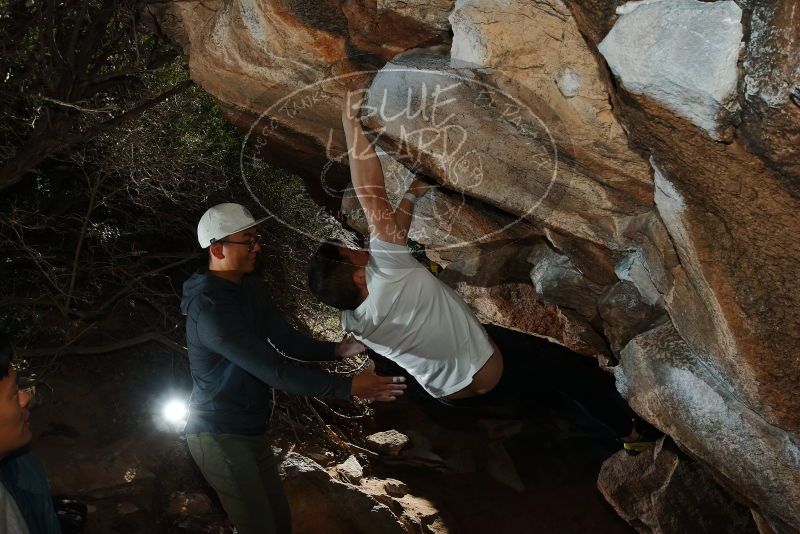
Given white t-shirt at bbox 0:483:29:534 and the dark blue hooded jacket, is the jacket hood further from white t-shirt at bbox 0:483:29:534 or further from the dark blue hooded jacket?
white t-shirt at bbox 0:483:29:534

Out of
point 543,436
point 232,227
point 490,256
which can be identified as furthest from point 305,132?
point 543,436

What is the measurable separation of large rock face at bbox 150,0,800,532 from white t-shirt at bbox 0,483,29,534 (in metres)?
2.42

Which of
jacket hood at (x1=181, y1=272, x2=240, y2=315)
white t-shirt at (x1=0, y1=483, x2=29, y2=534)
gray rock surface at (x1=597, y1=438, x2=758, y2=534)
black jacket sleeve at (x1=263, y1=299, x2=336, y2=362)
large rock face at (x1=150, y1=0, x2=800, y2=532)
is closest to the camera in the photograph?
white t-shirt at (x1=0, y1=483, x2=29, y2=534)

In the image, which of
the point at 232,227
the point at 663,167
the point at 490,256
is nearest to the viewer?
the point at 663,167

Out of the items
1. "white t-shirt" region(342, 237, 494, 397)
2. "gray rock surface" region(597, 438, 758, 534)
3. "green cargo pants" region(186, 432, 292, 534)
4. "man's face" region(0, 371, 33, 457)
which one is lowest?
Answer: "gray rock surface" region(597, 438, 758, 534)

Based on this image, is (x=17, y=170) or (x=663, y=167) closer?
(x=663, y=167)

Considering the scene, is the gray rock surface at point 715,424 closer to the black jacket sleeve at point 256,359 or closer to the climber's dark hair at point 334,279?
the climber's dark hair at point 334,279

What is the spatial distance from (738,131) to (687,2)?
48cm

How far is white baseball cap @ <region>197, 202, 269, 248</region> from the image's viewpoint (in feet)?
10.4

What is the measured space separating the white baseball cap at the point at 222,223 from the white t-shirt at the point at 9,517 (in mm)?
1565

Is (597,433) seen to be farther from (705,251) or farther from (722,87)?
(722,87)

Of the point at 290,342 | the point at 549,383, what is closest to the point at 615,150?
the point at 549,383

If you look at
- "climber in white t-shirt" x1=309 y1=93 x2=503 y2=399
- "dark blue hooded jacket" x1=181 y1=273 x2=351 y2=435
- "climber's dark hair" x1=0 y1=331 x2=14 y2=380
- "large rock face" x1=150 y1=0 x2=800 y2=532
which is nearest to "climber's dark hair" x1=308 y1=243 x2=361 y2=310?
"climber in white t-shirt" x1=309 y1=93 x2=503 y2=399

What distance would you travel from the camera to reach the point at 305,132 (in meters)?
5.32
